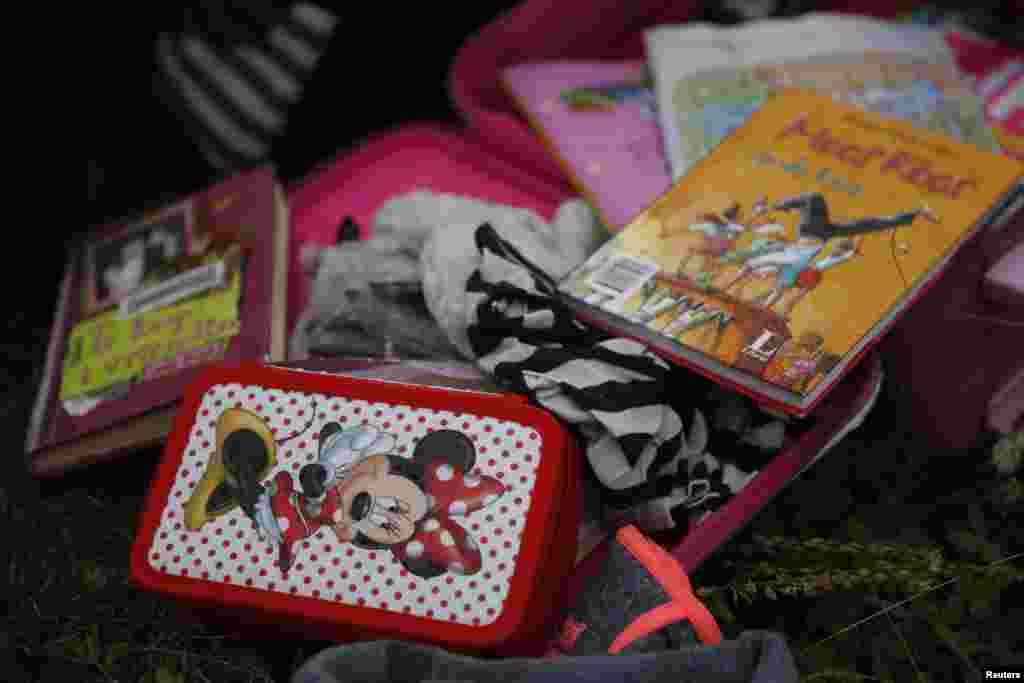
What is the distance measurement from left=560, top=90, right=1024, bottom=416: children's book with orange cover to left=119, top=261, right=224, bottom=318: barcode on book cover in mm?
407

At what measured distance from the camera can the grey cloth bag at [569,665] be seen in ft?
1.90

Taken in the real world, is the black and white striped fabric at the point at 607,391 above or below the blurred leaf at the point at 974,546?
above

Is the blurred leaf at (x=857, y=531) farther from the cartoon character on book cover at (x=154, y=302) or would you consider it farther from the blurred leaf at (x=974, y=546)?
the cartoon character on book cover at (x=154, y=302)

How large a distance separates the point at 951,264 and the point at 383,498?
1.81 feet

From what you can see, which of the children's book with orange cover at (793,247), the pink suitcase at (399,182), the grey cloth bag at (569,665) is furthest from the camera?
the pink suitcase at (399,182)

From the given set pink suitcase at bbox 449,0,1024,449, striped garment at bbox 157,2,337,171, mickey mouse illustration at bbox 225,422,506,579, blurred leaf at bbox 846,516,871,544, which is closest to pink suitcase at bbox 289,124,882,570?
pink suitcase at bbox 449,0,1024,449

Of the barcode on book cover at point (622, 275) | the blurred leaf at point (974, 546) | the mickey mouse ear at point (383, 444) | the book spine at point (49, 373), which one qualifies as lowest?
the blurred leaf at point (974, 546)

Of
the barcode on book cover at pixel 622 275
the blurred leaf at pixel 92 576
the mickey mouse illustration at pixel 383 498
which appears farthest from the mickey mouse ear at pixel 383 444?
the blurred leaf at pixel 92 576

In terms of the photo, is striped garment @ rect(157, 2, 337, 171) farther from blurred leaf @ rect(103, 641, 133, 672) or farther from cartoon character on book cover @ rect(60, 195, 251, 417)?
blurred leaf @ rect(103, 641, 133, 672)

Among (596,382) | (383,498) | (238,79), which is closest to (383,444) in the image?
(383,498)

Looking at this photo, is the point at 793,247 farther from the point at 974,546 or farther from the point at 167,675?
the point at 167,675

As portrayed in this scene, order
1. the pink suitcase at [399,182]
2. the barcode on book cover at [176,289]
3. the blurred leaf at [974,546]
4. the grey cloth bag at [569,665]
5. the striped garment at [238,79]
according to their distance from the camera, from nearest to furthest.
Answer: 1. the grey cloth bag at [569,665]
2. the blurred leaf at [974,546]
3. the barcode on book cover at [176,289]
4. the pink suitcase at [399,182]
5. the striped garment at [238,79]

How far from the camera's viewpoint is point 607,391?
71 cm

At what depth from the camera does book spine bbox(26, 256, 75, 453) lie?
0.88 m
